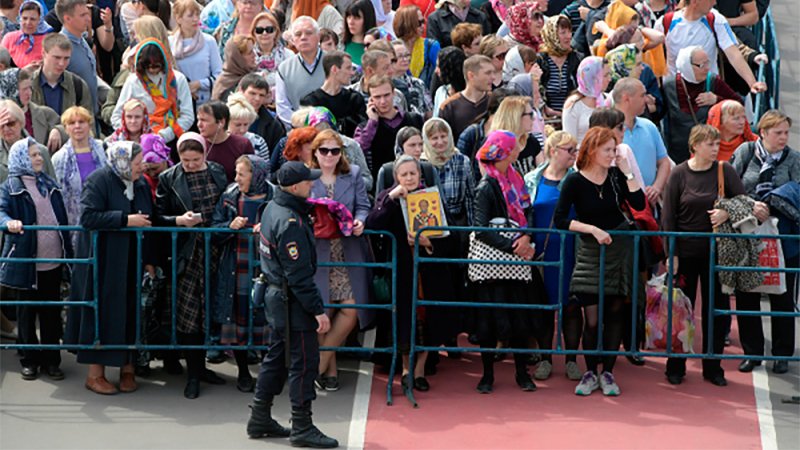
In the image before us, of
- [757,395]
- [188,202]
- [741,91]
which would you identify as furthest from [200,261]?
[741,91]

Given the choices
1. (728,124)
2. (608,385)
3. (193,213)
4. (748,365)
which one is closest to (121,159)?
(193,213)

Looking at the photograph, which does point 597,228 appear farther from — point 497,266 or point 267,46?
point 267,46

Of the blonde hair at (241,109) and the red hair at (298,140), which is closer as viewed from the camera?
the red hair at (298,140)

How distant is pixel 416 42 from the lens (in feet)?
51.0

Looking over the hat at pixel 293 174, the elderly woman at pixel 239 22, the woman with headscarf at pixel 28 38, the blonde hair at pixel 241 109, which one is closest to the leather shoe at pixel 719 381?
the hat at pixel 293 174

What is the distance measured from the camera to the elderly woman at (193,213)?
1179cm

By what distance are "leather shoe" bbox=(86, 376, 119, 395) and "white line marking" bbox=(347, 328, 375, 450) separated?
6.46 ft

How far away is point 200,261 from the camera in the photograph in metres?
11.8

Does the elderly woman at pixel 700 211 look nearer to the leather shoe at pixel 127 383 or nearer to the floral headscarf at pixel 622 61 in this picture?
the floral headscarf at pixel 622 61

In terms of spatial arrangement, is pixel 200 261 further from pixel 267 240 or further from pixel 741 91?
pixel 741 91

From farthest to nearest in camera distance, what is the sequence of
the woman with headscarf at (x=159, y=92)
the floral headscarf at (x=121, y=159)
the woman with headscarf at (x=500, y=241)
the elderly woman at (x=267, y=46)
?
the elderly woman at (x=267, y=46)
the woman with headscarf at (x=159, y=92)
the woman with headscarf at (x=500, y=241)
the floral headscarf at (x=121, y=159)

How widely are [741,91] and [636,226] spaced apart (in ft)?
16.1

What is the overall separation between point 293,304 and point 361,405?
1.43m

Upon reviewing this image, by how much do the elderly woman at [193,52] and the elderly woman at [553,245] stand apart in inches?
164
